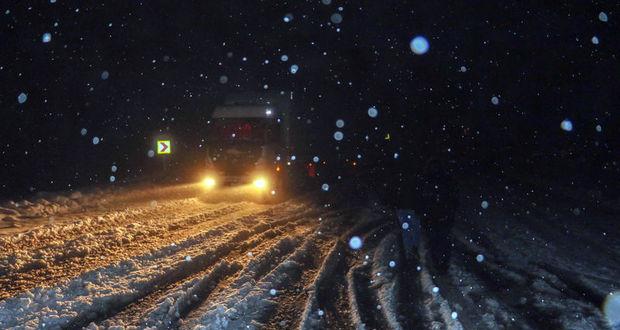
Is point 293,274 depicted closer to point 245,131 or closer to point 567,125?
point 245,131

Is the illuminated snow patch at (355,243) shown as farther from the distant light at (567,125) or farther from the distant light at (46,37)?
the distant light at (567,125)

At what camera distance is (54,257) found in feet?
22.6

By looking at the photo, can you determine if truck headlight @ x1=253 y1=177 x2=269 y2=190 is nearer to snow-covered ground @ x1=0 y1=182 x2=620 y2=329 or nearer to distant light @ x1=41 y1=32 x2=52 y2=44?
snow-covered ground @ x1=0 y1=182 x2=620 y2=329

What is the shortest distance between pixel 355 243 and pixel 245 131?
9.62 meters

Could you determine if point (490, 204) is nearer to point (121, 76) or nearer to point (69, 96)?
point (69, 96)

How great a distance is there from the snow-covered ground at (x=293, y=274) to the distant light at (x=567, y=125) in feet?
71.4

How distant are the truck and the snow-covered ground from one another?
18.4 ft

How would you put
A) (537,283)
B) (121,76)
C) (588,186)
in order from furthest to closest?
1. (121,76)
2. (588,186)
3. (537,283)

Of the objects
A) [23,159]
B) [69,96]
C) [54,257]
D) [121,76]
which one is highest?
[121,76]

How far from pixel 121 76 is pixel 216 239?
88.1 feet

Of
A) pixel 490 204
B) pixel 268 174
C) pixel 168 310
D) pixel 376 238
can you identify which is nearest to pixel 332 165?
pixel 268 174

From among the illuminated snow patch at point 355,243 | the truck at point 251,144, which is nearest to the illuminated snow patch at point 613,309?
the illuminated snow patch at point 355,243

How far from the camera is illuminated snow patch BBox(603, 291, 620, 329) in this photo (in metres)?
4.70

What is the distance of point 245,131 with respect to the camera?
1712cm
